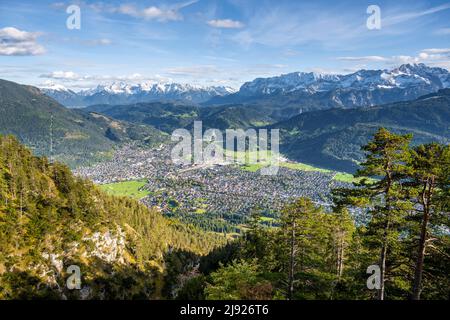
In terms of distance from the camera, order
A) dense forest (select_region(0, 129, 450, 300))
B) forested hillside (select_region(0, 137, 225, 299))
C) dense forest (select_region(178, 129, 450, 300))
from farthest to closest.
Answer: forested hillside (select_region(0, 137, 225, 299)) → dense forest (select_region(0, 129, 450, 300)) → dense forest (select_region(178, 129, 450, 300))

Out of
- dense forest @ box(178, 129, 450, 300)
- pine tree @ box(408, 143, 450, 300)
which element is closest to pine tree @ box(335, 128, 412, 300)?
dense forest @ box(178, 129, 450, 300)

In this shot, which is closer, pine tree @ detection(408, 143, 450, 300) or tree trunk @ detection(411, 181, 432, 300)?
pine tree @ detection(408, 143, 450, 300)

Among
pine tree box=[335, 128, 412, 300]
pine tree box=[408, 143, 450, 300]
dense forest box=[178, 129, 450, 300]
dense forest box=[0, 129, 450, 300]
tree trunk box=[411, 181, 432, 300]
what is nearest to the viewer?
pine tree box=[408, 143, 450, 300]

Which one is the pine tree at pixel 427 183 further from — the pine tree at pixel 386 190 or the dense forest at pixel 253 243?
the pine tree at pixel 386 190

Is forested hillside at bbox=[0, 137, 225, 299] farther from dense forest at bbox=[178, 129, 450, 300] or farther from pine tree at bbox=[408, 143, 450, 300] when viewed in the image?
pine tree at bbox=[408, 143, 450, 300]

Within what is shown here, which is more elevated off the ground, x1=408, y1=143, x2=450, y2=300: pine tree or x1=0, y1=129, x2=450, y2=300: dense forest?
x1=408, y1=143, x2=450, y2=300: pine tree
